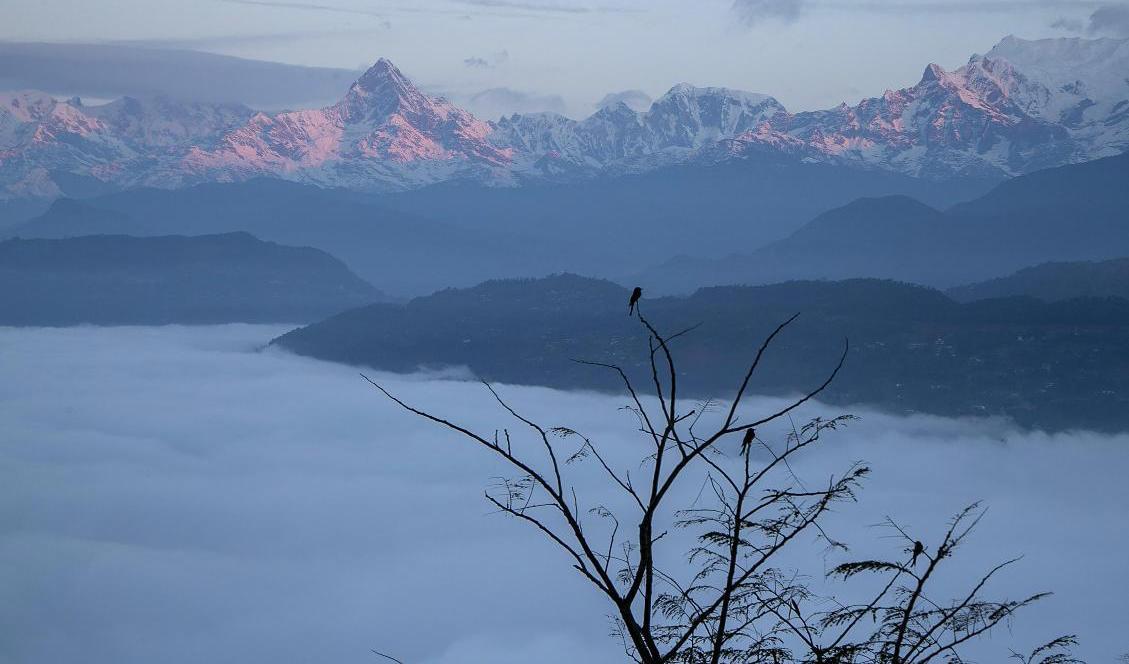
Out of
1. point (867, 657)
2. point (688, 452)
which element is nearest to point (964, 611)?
point (867, 657)

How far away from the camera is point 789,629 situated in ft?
21.7

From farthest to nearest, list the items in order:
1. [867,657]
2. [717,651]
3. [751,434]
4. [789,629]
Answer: [867,657], [789,629], [717,651], [751,434]

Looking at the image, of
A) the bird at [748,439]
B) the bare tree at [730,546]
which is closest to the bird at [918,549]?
the bare tree at [730,546]

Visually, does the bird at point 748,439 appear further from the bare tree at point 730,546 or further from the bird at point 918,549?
the bird at point 918,549

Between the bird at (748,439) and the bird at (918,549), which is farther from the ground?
the bird at (748,439)

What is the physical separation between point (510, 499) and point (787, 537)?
5.06 ft

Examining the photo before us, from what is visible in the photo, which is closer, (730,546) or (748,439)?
(748,439)

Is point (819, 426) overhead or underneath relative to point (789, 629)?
overhead

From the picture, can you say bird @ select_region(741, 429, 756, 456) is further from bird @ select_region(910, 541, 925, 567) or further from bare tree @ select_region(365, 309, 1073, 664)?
bird @ select_region(910, 541, 925, 567)

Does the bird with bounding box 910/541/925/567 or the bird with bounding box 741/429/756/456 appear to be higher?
the bird with bounding box 741/429/756/456

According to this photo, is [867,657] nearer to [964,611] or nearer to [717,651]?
[964,611]

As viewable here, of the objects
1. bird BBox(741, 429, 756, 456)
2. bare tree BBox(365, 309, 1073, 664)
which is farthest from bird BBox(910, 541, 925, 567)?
bird BBox(741, 429, 756, 456)

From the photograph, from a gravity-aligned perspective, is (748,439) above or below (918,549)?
above

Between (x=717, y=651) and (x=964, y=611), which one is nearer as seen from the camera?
(x=717, y=651)
